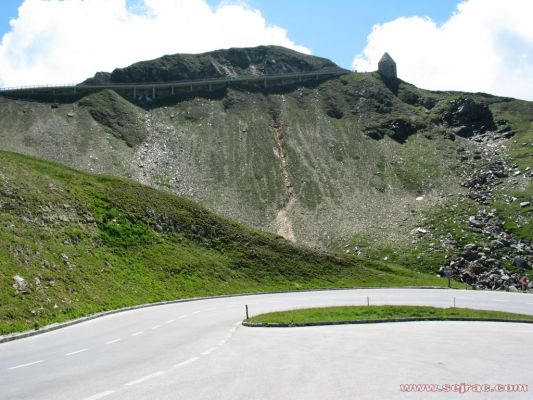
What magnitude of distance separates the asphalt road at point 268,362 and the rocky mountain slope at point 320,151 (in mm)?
50968

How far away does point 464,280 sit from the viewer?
210 feet

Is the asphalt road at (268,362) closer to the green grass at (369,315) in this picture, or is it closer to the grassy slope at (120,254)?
the green grass at (369,315)

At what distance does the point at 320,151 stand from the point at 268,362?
91.9 meters

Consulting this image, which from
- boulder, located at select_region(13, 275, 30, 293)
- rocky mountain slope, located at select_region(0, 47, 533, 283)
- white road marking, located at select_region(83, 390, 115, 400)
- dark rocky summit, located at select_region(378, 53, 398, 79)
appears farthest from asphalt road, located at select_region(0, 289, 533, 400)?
dark rocky summit, located at select_region(378, 53, 398, 79)

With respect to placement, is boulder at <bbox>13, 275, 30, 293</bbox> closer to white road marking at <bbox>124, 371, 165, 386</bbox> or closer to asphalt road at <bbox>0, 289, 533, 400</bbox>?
asphalt road at <bbox>0, 289, 533, 400</bbox>

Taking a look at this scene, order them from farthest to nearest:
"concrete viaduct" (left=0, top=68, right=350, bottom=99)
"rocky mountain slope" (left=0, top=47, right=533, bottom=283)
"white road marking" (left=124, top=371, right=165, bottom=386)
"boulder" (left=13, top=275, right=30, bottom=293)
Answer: "concrete viaduct" (left=0, top=68, right=350, bottom=99) < "rocky mountain slope" (left=0, top=47, right=533, bottom=283) < "boulder" (left=13, top=275, right=30, bottom=293) < "white road marking" (left=124, top=371, right=165, bottom=386)

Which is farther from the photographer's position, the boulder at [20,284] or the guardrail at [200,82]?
the guardrail at [200,82]

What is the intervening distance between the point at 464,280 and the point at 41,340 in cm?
5467

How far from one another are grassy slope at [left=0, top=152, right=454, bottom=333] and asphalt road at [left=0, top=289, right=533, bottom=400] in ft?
30.4

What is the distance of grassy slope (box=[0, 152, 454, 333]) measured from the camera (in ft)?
106

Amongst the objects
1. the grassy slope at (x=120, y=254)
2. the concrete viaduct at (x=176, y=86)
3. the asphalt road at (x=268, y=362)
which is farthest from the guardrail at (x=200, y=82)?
the asphalt road at (x=268, y=362)

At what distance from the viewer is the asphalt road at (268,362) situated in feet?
34.3

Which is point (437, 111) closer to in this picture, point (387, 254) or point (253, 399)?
point (387, 254)

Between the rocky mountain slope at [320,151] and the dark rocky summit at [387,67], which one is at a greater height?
the dark rocky summit at [387,67]
